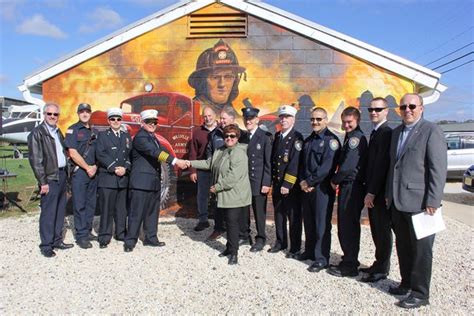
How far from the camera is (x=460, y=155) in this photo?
15.2 metres

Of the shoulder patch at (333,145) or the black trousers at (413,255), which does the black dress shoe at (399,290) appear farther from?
the shoulder patch at (333,145)

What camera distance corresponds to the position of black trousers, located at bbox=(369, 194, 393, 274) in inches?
174

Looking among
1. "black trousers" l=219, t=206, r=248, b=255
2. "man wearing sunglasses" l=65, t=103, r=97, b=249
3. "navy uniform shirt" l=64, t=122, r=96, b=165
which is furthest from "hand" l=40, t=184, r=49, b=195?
"black trousers" l=219, t=206, r=248, b=255

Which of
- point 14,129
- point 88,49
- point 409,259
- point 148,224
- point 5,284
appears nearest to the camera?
point 409,259

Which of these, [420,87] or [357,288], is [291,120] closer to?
[357,288]

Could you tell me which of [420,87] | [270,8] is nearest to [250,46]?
[270,8]

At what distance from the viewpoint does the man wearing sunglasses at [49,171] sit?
5160mm

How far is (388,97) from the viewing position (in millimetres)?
7266

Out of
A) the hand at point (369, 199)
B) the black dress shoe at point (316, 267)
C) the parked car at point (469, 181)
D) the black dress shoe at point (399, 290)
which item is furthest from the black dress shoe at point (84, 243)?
the parked car at point (469, 181)

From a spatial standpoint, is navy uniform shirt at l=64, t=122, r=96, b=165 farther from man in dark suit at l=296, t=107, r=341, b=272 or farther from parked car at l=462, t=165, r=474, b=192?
parked car at l=462, t=165, r=474, b=192

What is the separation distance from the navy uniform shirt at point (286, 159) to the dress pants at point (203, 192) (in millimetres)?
1800

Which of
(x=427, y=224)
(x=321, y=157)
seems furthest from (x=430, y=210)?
(x=321, y=157)

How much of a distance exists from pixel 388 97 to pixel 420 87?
2.37 feet

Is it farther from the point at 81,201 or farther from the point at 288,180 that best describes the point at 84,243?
the point at 288,180
